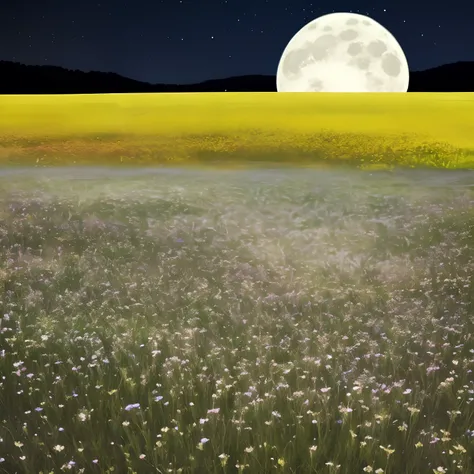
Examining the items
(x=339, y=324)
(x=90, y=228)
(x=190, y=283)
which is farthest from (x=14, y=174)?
(x=339, y=324)

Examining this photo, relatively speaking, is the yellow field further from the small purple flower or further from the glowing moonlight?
the small purple flower

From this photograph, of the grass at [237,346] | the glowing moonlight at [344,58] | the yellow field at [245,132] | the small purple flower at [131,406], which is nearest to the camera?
the grass at [237,346]

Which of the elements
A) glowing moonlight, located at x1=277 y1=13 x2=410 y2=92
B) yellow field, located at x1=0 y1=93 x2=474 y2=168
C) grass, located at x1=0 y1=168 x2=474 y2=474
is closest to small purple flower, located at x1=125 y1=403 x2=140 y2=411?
grass, located at x1=0 y1=168 x2=474 y2=474

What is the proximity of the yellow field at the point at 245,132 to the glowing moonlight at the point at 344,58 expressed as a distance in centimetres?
404

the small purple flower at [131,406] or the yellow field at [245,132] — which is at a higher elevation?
the yellow field at [245,132]

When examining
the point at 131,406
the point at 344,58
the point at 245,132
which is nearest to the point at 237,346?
the point at 131,406

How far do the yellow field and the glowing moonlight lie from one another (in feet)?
13.3

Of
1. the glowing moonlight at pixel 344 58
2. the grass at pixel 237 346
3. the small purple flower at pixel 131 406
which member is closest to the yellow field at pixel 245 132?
the glowing moonlight at pixel 344 58

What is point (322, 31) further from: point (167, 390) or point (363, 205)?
point (167, 390)

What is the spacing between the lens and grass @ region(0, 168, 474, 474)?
4.37 meters

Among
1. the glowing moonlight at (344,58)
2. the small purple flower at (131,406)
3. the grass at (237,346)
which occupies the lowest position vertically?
the grass at (237,346)

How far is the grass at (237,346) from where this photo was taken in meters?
4.37

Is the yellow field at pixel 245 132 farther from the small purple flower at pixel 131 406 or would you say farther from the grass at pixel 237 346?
the small purple flower at pixel 131 406

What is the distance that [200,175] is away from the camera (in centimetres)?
2481
